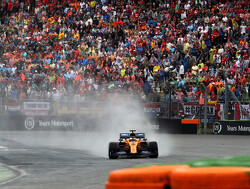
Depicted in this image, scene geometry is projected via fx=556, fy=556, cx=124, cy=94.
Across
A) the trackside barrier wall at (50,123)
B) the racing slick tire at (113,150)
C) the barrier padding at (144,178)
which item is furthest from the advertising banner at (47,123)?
the barrier padding at (144,178)

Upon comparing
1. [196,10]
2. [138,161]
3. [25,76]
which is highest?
[196,10]

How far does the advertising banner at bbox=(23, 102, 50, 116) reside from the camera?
90.5 feet

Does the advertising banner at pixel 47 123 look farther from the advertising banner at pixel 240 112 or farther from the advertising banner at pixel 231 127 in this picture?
the advertising banner at pixel 240 112

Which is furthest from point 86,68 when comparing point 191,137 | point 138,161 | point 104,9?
point 138,161

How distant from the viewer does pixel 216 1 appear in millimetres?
28625

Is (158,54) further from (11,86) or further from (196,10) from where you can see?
(11,86)

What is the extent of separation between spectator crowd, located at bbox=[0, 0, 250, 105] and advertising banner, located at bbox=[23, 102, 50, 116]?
401mm

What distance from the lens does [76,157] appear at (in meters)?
15.2

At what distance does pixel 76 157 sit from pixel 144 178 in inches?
461

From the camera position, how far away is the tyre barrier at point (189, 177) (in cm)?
336

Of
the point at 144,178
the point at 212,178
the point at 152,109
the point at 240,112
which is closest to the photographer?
the point at 212,178

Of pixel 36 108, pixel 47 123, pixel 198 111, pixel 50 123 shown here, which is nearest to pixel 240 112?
pixel 198 111

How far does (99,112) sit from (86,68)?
3789mm

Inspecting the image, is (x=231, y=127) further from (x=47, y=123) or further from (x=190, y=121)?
(x=47, y=123)
